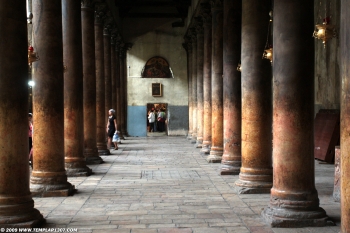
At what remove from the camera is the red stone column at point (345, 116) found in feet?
15.8

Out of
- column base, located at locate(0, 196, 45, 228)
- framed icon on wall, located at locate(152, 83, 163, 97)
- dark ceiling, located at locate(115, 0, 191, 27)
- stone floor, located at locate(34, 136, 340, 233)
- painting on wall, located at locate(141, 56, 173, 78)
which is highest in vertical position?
→ dark ceiling, located at locate(115, 0, 191, 27)

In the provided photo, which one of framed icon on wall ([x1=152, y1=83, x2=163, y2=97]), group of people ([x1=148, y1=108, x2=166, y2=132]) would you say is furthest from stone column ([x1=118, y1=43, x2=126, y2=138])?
group of people ([x1=148, y1=108, x2=166, y2=132])

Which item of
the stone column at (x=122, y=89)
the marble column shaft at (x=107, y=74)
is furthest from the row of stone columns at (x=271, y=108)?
the stone column at (x=122, y=89)

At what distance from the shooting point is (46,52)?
927cm

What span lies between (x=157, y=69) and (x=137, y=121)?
3749 mm

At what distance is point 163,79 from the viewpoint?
105 feet

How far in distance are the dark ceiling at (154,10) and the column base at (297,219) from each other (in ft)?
74.4

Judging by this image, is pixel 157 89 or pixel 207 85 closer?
pixel 207 85

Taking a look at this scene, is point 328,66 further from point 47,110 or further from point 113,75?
point 113,75

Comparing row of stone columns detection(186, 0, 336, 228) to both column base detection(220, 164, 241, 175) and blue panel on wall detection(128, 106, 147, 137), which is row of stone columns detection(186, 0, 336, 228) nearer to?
column base detection(220, 164, 241, 175)

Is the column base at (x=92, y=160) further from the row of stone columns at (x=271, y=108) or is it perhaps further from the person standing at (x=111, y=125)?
the person standing at (x=111, y=125)

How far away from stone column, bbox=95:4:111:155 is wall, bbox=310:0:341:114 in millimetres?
8094

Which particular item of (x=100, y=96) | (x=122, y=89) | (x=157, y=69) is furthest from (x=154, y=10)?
(x=100, y=96)

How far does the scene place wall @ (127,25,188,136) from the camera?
1264 inches
